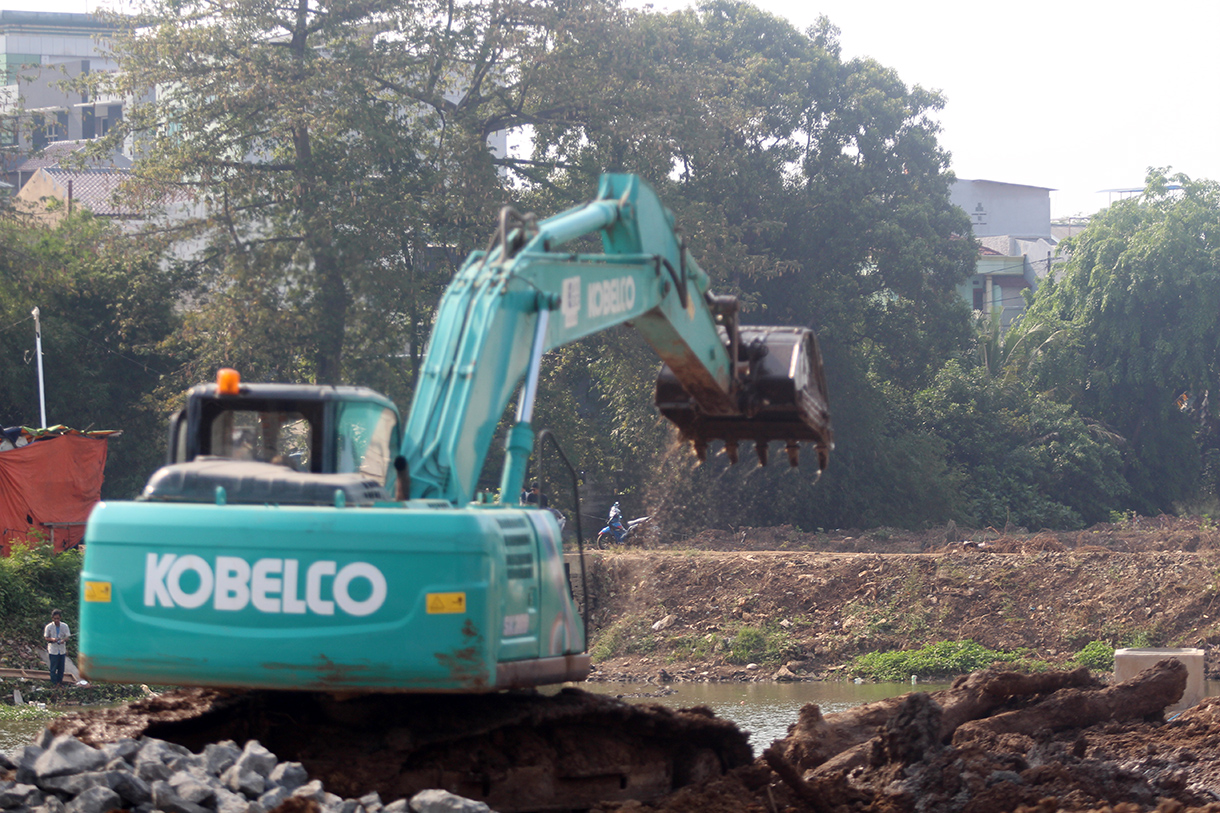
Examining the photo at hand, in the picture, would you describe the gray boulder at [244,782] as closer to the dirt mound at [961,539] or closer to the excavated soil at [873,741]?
the excavated soil at [873,741]

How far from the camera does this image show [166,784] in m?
6.07

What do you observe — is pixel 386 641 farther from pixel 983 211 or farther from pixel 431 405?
pixel 983 211

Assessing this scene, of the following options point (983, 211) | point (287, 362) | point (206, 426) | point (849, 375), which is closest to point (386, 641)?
point (206, 426)

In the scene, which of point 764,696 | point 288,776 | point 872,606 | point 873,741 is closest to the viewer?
point 288,776

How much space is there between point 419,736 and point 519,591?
1.21m

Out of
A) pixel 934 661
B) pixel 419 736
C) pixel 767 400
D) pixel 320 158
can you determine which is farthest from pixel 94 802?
pixel 320 158

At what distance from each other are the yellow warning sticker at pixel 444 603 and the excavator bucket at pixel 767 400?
4129mm

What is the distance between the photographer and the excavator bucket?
33.7 feet

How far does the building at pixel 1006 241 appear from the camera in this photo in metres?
56.4

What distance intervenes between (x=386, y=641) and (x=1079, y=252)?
40.9 m

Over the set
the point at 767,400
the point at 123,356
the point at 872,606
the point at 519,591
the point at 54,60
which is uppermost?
the point at 54,60

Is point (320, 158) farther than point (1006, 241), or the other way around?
point (1006, 241)

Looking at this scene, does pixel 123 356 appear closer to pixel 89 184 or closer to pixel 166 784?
pixel 89 184

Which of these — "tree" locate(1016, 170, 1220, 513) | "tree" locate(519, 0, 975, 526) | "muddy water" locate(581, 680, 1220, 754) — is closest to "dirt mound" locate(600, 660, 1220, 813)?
"muddy water" locate(581, 680, 1220, 754)
